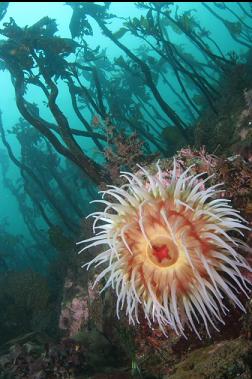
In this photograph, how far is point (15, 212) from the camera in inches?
2835

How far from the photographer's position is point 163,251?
2.80 metres

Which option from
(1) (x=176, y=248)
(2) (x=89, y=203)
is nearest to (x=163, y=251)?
(1) (x=176, y=248)

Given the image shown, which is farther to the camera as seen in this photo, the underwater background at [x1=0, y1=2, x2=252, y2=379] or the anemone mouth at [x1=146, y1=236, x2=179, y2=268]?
the underwater background at [x1=0, y1=2, x2=252, y2=379]

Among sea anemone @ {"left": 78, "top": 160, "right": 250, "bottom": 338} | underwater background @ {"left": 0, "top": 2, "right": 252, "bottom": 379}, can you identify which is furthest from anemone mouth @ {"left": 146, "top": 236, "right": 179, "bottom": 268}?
underwater background @ {"left": 0, "top": 2, "right": 252, "bottom": 379}

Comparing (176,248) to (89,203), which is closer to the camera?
(176,248)

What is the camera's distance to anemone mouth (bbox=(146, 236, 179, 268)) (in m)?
2.79

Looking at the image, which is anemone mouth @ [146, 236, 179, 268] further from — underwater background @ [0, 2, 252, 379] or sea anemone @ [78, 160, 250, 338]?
underwater background @ [0, 2, 252, 379]

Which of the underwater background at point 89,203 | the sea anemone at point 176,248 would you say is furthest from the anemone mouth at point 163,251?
the underwater background at point 89,203

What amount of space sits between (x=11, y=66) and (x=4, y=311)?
273 inches

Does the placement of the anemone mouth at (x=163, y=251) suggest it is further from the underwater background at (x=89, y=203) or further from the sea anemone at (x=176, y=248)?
the underwater background at (x=89, y=203)

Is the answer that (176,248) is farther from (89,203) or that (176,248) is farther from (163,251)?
(89,203)

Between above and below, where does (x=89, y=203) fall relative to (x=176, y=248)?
above

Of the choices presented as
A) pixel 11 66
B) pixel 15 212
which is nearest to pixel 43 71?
pixel 11 66

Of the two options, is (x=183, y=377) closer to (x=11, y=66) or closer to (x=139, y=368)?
(x=139, y=368)
